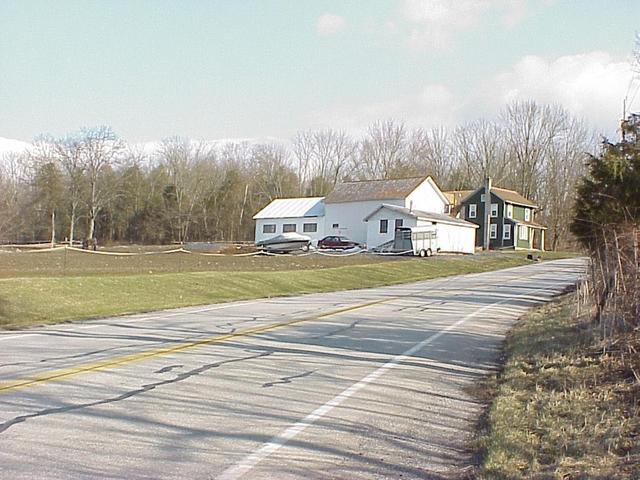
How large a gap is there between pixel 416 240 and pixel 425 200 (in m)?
14.9

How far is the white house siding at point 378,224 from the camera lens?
66.3 meters

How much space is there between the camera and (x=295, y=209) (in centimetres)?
8206

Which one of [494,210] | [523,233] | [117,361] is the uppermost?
[494,210]

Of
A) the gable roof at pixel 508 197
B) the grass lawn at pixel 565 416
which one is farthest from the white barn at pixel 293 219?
the grass lawn at pixel 565 416

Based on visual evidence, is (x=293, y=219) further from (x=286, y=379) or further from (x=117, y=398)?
(x=117, y=398)

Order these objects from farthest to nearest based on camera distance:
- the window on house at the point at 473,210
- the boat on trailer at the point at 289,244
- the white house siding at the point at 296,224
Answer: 1. the window on house at the point at 473,210
2. the white house siding at the point at 296,224
3. the boat on trailer at the point at 289,244

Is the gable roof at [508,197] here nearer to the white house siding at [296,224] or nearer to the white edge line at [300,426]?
the white house siding at [296,224]

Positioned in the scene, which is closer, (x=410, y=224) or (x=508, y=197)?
(x=410, y=224)

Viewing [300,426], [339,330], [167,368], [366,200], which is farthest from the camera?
[366,200]

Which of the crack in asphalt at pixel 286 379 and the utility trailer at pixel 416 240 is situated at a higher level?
the utility trailer at pixel 416 240

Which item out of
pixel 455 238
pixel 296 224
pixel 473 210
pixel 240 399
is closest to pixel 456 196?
pixel 473 210

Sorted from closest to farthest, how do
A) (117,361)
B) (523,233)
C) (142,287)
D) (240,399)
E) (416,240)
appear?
(240,399) → (117,361) → (142,287) → (416,240) → (523,233)

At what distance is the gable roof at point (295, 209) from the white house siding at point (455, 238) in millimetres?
15568

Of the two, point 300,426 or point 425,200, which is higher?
point 425,200
